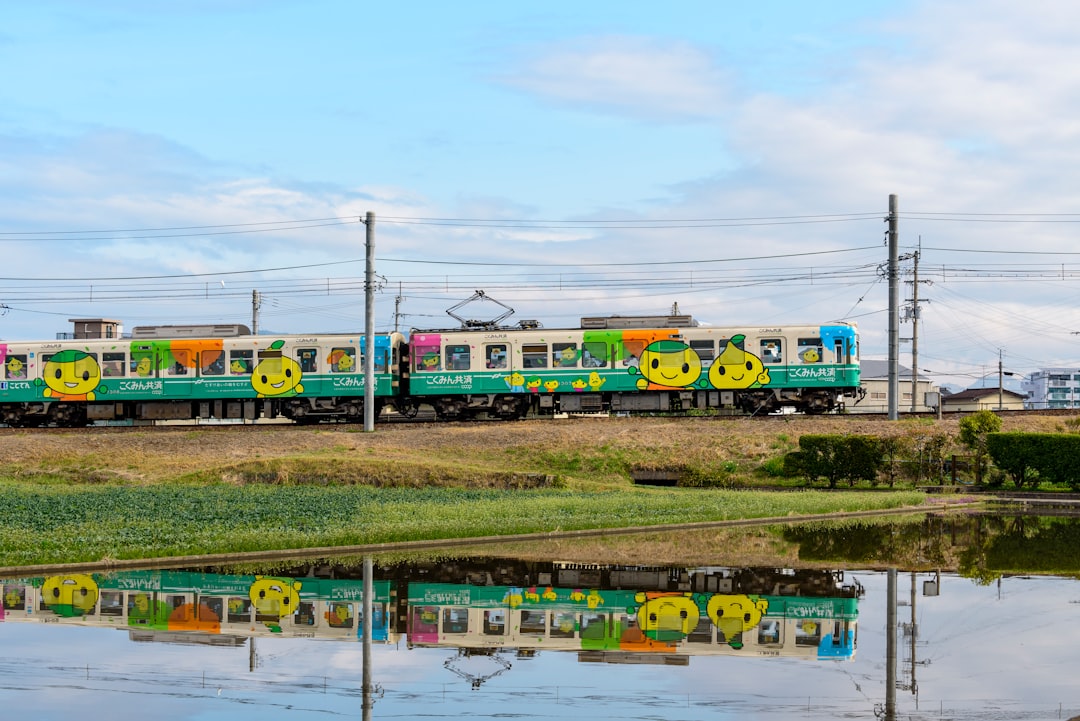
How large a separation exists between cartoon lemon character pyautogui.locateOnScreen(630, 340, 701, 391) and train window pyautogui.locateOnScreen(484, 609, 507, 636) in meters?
30.9

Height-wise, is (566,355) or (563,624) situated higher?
(566,355)

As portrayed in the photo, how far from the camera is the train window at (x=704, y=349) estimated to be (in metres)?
45.7

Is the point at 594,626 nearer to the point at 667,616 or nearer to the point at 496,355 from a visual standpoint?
the point at 667,616

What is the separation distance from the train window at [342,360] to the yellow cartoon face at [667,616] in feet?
106

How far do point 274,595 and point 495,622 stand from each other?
138 inches

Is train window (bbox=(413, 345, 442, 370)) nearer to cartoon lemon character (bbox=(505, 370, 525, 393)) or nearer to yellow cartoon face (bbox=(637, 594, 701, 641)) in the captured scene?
cartoon lemon character (bbox=(505, 370, 525, 393))

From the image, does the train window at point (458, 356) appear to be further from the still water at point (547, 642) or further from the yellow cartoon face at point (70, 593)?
the yellow cartoon face at point (70, 593)

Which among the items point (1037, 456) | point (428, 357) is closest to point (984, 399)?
point (428, 357)

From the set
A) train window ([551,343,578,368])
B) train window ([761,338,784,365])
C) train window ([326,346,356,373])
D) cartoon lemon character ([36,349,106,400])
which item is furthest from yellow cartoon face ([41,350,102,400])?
train window ([761,338,784,365])

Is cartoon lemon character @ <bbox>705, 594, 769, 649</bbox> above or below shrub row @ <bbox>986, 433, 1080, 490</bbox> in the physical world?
below

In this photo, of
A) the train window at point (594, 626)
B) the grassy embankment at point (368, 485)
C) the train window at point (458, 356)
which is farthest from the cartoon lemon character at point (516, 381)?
the train window at point (594, 626)

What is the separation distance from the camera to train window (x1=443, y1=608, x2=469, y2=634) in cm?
1420

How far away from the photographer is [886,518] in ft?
94.0

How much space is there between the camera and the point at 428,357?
4728cm
